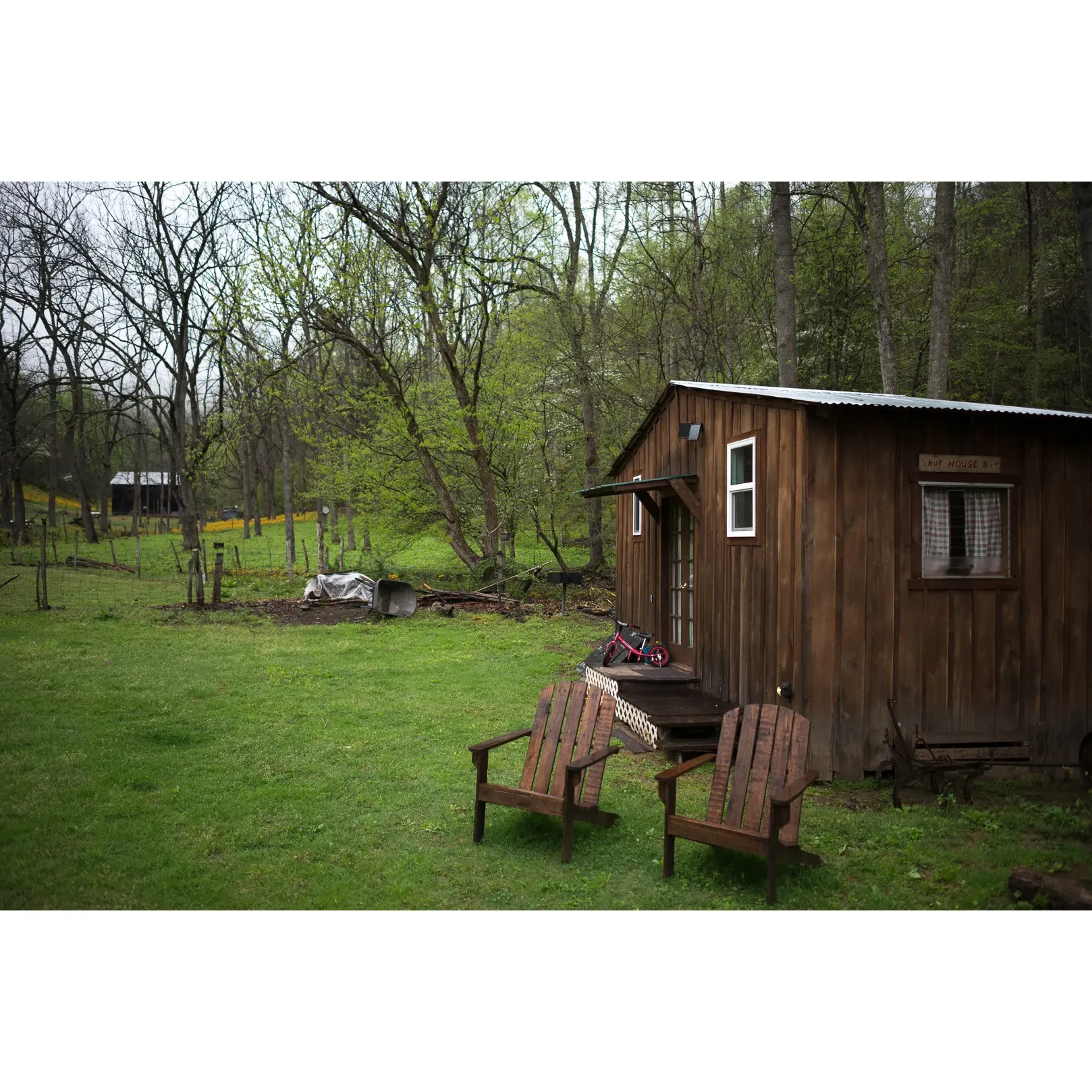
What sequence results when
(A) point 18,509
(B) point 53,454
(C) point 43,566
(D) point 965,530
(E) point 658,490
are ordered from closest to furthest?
(D) point 965,530 → (A) point 18,509 → (B) point 53,454 → (C) point 43,566 → (E) point 658,490

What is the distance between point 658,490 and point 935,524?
3027 mm

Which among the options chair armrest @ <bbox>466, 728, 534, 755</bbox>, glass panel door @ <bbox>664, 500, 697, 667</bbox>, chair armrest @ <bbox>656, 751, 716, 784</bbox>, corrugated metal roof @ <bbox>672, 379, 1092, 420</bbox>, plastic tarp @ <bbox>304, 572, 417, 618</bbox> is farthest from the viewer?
plastic tarp @ <bbox>304, 572, 417, 618</bbox>

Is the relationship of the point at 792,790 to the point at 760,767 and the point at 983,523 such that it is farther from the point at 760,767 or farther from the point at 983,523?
the point at 983,523

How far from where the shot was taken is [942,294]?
33.6 ft

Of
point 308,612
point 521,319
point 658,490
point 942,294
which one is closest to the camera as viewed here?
point 658,490

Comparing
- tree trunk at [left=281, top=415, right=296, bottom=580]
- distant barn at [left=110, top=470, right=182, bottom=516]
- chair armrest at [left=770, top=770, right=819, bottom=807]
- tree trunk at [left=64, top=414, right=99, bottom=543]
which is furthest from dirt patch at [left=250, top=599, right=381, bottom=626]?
chair armrest at [left=770, top=770, right=819, bottom=807]

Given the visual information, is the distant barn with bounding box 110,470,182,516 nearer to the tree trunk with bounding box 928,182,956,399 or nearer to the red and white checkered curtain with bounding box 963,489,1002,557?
the red and white checkered curtain with bounding box 963,489,1002,557

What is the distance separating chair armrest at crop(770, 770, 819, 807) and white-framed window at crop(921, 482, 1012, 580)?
241 centimetres

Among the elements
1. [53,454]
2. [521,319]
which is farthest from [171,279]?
[521,319]

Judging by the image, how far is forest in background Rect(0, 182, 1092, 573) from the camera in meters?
10.2

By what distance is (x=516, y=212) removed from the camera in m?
12.9

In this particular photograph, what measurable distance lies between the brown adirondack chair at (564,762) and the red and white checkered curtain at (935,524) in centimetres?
268

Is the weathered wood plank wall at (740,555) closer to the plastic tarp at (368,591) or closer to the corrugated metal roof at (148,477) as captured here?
the plastic tarp at (368,591)
